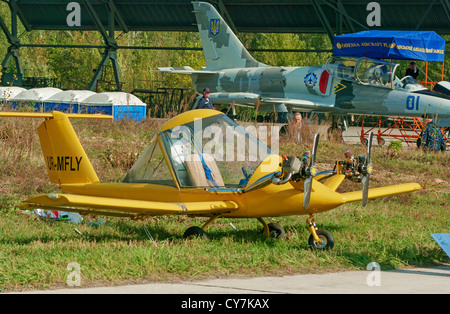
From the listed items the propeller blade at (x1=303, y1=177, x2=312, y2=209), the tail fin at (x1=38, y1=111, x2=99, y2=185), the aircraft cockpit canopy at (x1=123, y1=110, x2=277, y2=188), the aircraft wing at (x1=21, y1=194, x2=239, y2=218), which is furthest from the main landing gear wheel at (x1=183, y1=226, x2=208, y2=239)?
the tail fin at (x1=38, y1=111, x2=99, y2=185)

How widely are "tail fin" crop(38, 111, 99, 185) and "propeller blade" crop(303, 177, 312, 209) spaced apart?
3.42m

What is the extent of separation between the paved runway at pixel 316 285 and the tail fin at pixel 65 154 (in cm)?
364

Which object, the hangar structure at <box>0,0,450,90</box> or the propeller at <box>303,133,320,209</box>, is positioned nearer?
the propeller at <box>303,133,320,209</box>

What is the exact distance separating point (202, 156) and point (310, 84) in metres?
14.2

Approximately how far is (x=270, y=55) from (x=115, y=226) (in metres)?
44.6

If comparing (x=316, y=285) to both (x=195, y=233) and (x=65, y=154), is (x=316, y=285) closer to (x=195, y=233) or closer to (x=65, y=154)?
(x=195, y=233)

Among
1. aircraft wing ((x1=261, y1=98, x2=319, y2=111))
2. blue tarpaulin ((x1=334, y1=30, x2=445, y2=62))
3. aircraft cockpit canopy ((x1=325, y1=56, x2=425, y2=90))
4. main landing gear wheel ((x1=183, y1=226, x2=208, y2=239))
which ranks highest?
blue tarpaulin ((x1=334, y1=30, x2=445, y2=62))

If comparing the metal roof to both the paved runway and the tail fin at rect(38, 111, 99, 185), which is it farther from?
the paved runway

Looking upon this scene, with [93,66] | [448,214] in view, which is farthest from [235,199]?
[93,66]

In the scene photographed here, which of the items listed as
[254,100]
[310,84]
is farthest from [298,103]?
[254,100]

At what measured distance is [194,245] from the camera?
8.06m

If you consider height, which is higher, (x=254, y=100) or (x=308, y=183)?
(x=254, y=100)

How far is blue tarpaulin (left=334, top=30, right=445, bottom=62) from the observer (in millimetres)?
19656
